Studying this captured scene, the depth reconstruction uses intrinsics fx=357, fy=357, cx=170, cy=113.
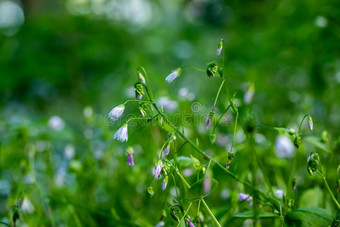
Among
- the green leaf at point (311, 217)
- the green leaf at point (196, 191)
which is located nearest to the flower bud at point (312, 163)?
the green leaf at point (311, 217)

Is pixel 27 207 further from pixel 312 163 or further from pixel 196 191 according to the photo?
pixel 312 163

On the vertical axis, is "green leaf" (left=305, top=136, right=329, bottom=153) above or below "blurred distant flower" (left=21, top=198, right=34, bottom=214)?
above

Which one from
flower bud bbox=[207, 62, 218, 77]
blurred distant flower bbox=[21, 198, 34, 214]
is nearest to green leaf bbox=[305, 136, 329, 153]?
flower bud bbox=[207, 62, 218, 77]

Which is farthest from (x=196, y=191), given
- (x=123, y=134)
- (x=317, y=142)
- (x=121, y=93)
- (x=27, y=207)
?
(x=121, y=93)

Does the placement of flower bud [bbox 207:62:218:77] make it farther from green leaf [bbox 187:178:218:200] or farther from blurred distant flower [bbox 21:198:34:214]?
blurred distant flower [bbox 21:198:34:214]

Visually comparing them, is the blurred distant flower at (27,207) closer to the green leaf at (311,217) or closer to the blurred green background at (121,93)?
the blurred green background at (121,93)
